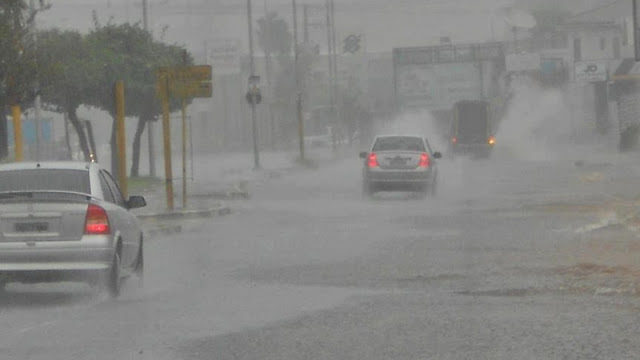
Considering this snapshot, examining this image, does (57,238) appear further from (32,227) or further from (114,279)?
(114,279)

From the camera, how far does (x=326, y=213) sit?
3403cm

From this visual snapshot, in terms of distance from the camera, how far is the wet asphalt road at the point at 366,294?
1290 centimetres

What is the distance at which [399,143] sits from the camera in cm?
4206

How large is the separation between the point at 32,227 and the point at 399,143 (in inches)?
1013

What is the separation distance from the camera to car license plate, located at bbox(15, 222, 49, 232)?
662 inches

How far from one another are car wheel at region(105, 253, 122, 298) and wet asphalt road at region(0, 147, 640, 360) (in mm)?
128

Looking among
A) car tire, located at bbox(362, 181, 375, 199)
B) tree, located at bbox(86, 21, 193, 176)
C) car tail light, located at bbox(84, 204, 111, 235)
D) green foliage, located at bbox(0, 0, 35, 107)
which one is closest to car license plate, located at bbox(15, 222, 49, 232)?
car tail light, located at bbox(84, 204, 111, 235)

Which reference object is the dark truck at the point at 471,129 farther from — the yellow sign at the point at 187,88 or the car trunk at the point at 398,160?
the yellow sign at the point at 187,88

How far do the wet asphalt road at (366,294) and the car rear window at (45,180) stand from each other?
1.18 m

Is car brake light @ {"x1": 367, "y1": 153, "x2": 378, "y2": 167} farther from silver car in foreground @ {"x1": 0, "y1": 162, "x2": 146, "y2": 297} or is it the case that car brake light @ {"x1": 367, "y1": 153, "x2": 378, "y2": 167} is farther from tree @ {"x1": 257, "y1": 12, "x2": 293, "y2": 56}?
tree @ {"x1": 257, "y1": 12, "x2": 293, "y2": 56}

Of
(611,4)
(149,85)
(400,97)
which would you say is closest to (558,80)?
(611,4)

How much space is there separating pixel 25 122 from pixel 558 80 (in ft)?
189

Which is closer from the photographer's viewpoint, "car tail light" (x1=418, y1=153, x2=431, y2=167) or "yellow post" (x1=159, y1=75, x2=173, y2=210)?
"yellow post" (x1=159, y1=75, x2=173, y2=210)

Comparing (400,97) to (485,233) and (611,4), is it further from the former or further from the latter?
(611,4)
